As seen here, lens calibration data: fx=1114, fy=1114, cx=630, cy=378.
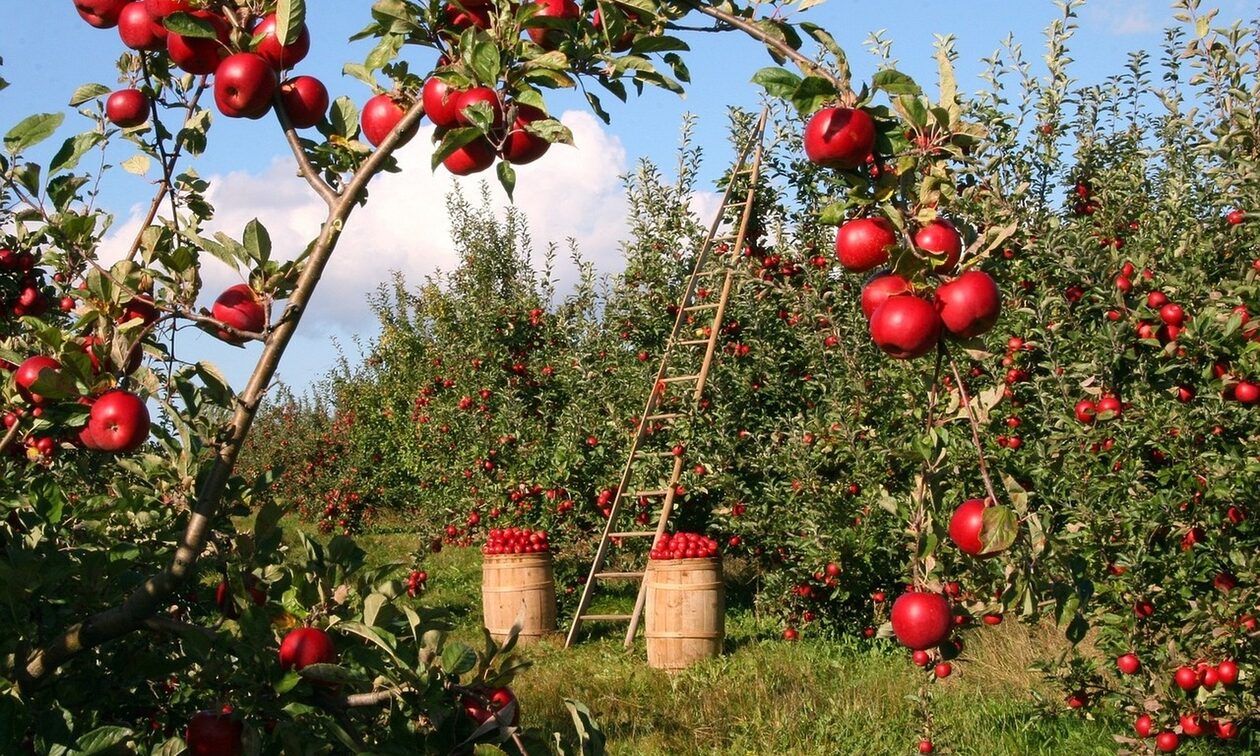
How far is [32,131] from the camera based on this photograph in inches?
59.8

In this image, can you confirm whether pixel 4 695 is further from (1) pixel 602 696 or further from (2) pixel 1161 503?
(1) pixel 602 696

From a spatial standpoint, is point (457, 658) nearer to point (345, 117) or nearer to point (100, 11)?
point (345, 117)

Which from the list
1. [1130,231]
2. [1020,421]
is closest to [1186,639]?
[1020,421]

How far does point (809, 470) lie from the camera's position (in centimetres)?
645

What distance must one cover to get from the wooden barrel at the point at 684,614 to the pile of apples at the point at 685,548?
0.07 meters

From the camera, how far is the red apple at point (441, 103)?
1222 mm

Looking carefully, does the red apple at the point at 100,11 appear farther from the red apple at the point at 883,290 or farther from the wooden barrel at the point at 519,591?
the wooden barrel at the point at 519,591

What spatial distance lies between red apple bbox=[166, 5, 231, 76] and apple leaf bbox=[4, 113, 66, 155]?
33 cm

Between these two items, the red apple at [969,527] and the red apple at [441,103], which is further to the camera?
the red apple at [969,527]

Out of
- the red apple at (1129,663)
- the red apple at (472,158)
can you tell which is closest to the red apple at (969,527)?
the red apple at (472,158)

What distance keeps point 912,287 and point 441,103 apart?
0.57 metres

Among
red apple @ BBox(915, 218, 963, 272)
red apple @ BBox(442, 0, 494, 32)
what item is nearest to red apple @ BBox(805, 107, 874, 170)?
red apple @ BBox(915, 218, 963, 272)

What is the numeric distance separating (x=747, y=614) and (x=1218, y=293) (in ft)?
15.9

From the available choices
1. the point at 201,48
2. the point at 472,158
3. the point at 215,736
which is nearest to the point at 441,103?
the point at 472,158
